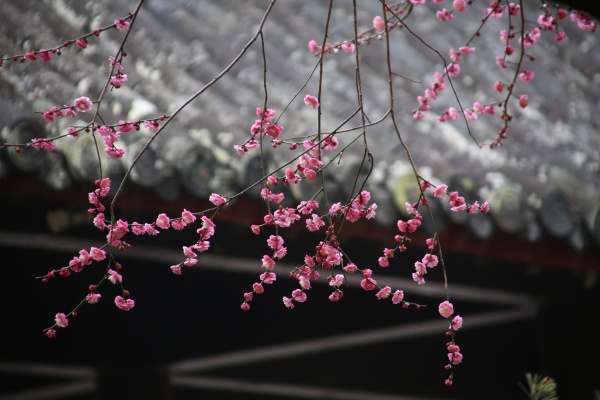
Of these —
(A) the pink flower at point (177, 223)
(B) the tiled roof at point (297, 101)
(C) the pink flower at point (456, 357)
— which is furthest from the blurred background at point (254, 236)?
(C) the pink flower at point (456, 357)

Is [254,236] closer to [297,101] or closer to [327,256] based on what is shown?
[297,101]

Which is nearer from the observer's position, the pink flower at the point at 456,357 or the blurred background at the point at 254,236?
the pink flower at the point at 456,357

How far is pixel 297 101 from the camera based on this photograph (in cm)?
346

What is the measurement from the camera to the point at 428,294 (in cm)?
336

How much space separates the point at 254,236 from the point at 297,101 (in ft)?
2.74

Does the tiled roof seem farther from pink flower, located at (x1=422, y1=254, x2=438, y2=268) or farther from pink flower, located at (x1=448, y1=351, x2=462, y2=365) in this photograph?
pink flower, located at (x1=448, y1=351, x2=462, y2=365)

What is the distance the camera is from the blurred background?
258 centimetres

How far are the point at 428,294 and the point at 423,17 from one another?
68.5 inches

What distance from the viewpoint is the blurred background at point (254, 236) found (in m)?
2.58

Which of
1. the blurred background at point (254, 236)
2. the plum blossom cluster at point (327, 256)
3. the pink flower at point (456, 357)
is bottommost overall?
the pink flower at point (456, 357)

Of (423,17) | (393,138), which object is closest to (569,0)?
(393,138)

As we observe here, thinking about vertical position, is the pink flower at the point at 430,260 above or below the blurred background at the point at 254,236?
below

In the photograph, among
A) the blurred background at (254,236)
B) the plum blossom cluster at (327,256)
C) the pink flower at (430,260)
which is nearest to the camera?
the plum blossom cluster at (327,256)

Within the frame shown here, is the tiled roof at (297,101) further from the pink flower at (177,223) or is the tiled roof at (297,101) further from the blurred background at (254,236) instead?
the pink flower at (177,223)
